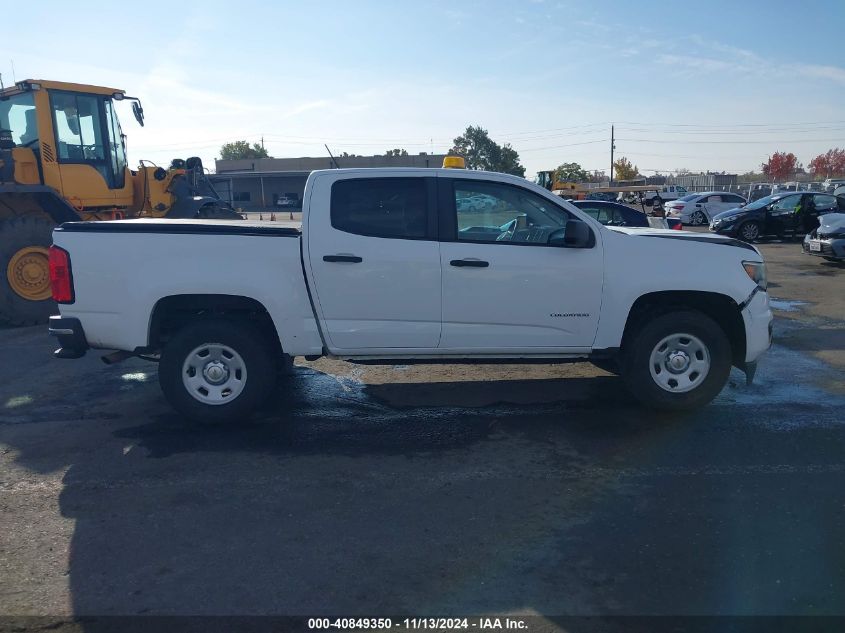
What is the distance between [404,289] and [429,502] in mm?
1904

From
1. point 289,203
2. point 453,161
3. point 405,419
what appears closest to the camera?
point 405,419

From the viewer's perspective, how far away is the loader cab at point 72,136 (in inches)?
426

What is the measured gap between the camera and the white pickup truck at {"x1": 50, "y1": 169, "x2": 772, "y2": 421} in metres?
5.61

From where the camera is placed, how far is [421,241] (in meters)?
5.73

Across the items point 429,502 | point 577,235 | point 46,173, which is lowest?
point 429,502

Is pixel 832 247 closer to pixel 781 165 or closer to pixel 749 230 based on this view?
pixel 749 230

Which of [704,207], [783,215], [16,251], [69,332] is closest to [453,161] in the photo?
[69,332]

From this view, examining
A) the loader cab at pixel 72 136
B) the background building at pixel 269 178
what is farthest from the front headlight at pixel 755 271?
the background building at pixel 269 178

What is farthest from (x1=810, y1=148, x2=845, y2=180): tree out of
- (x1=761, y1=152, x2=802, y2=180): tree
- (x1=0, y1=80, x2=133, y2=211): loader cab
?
(x1=0, y1=80, x2=133, y2=211): loader cab

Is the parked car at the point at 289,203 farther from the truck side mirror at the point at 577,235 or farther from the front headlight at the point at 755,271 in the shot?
the front headlight at the point at 755,271

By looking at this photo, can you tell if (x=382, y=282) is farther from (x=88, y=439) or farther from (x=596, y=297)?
(x=88, y=439)

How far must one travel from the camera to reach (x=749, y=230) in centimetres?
2222

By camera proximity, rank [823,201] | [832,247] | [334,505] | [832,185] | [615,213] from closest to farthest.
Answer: [334,505], [615,213], [832,247], [823,201], [832,185]

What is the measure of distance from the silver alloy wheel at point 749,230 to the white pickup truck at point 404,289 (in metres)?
17.9
